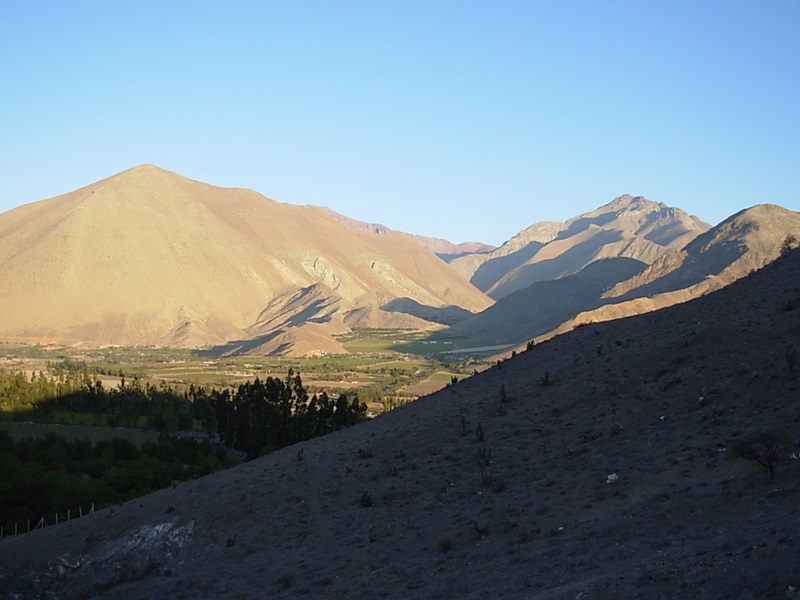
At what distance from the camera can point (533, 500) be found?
19.3m

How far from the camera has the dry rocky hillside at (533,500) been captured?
14641 millimetres

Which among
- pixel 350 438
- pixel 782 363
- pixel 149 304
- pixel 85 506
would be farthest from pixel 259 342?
pixel 782 363

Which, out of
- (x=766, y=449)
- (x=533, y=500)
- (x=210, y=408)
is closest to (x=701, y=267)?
(x=210, y=408)

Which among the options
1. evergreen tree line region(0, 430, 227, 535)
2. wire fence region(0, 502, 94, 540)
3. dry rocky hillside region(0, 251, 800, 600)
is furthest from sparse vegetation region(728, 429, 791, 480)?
evergreen tree line region(0, 430, 227, 535)

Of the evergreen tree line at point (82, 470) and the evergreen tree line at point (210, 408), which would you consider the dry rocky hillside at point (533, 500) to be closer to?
the evergreen tree line at point (82, 470)

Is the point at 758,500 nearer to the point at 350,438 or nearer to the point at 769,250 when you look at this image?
the point at 350,438

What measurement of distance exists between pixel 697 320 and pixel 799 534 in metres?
16.8

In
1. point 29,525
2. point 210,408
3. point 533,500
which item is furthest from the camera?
point 210,408

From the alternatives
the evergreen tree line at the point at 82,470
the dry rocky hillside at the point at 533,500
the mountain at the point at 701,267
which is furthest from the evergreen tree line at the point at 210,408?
the mountain at the point at 701,267

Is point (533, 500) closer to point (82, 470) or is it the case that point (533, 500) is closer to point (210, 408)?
point (82, 470)

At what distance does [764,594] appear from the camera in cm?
1098

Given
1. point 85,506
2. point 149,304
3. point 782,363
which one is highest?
point 149,304

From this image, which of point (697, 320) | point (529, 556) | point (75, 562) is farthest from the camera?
point (697, 320)

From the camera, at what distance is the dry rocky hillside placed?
14641mm
